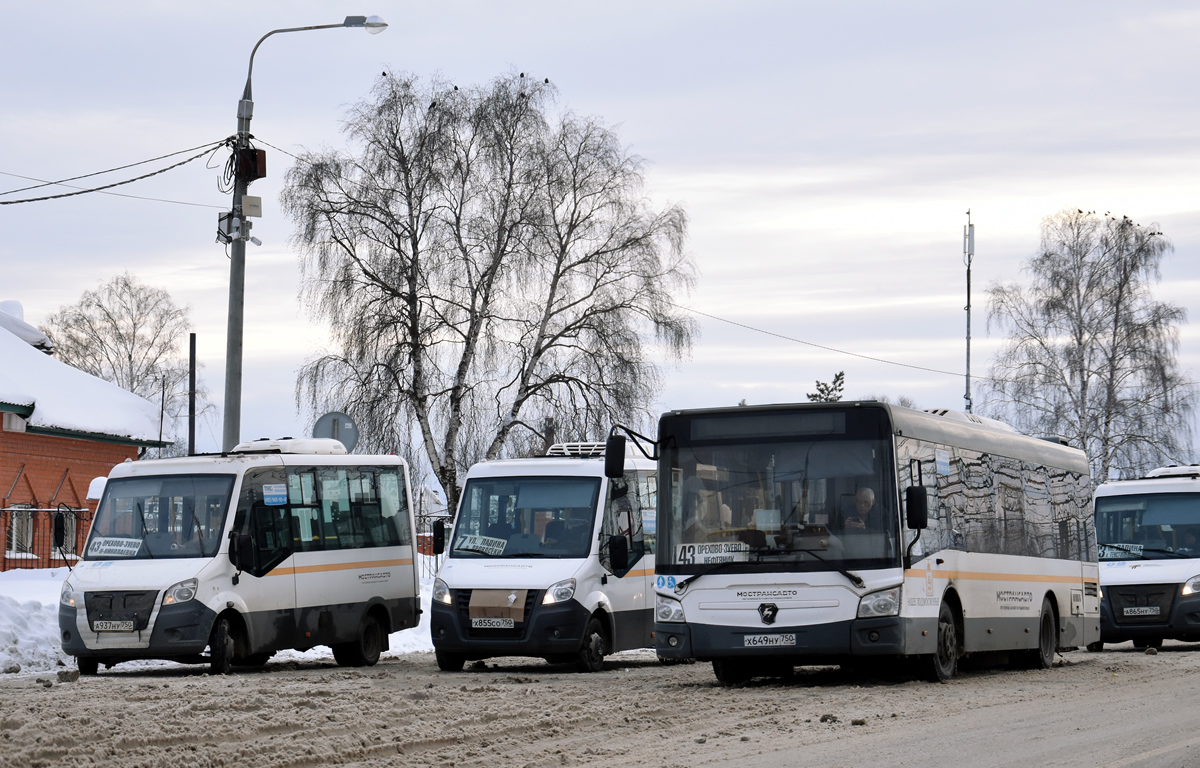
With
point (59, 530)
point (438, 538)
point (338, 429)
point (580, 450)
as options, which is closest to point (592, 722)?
point (438, 538)

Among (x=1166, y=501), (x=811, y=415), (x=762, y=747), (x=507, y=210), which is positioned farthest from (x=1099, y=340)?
(x=762, y=747)

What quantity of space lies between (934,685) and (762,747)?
530cm

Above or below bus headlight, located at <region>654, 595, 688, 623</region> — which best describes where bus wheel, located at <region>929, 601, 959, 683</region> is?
below

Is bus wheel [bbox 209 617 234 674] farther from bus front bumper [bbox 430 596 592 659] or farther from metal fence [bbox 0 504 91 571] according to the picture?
metal fence [bbox 0 504 91 571]

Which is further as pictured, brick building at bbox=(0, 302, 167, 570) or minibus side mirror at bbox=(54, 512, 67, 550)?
brick building at bbox=(0, 302, 167, 570)

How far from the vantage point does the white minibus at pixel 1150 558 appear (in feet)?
76.6

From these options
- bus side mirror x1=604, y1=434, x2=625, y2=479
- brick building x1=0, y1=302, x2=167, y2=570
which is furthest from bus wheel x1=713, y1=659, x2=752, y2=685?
brick building x1=0, y1=302, x2=167, y2=570

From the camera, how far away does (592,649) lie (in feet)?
60.6

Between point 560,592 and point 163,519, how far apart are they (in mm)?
4533

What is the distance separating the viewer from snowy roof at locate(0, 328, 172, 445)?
32688mm

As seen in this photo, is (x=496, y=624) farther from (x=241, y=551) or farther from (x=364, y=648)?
(x=241, y=551)

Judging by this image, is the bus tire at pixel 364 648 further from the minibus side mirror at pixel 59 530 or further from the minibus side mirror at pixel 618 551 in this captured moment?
the minibus side mirror at pixel 618 551

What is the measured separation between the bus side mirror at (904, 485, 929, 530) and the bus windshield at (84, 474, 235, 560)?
25.3 ft

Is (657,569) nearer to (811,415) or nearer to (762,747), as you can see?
(811,415)
